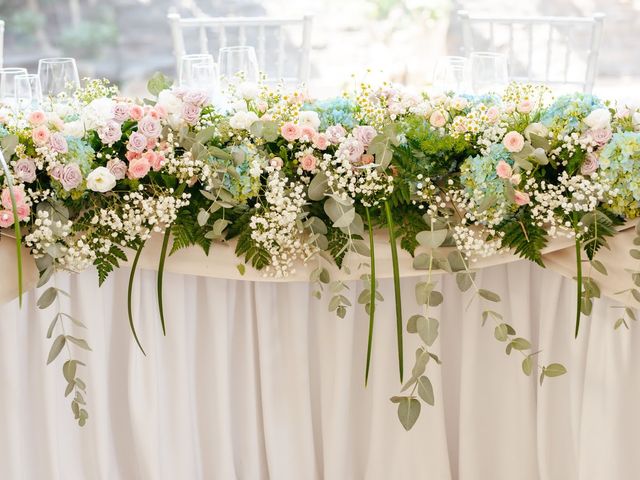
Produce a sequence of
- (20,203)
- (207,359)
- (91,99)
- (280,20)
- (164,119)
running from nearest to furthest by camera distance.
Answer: (20,203), (164,119), (91,99), (207,359), (280,20)

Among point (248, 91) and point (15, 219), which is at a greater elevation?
point (248, 91)

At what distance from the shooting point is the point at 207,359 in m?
2.01

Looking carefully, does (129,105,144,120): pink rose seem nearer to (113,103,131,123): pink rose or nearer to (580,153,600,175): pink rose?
(113,103,131,123): pink rose

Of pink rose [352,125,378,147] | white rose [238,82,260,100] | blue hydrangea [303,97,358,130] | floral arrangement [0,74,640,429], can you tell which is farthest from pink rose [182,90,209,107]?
pink rose [352,125,378,147]

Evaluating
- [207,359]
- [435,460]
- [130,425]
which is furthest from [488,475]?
[130,425]

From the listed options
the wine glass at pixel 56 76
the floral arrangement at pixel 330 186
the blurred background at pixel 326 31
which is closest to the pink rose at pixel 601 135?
the floral arrangement at pixel 330 186

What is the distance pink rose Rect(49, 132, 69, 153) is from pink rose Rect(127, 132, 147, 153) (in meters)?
0.12

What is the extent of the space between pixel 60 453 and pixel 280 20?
186cm

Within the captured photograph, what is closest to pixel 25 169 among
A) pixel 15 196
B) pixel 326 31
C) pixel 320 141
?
pixel 15 196

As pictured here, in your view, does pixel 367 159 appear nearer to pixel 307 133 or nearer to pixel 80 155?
pixel 307 133

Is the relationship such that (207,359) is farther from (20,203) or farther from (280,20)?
(280,20)

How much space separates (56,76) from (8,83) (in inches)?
5.8

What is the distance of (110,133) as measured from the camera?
5.57 ft

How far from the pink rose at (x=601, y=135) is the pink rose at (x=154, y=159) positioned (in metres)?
0.86
